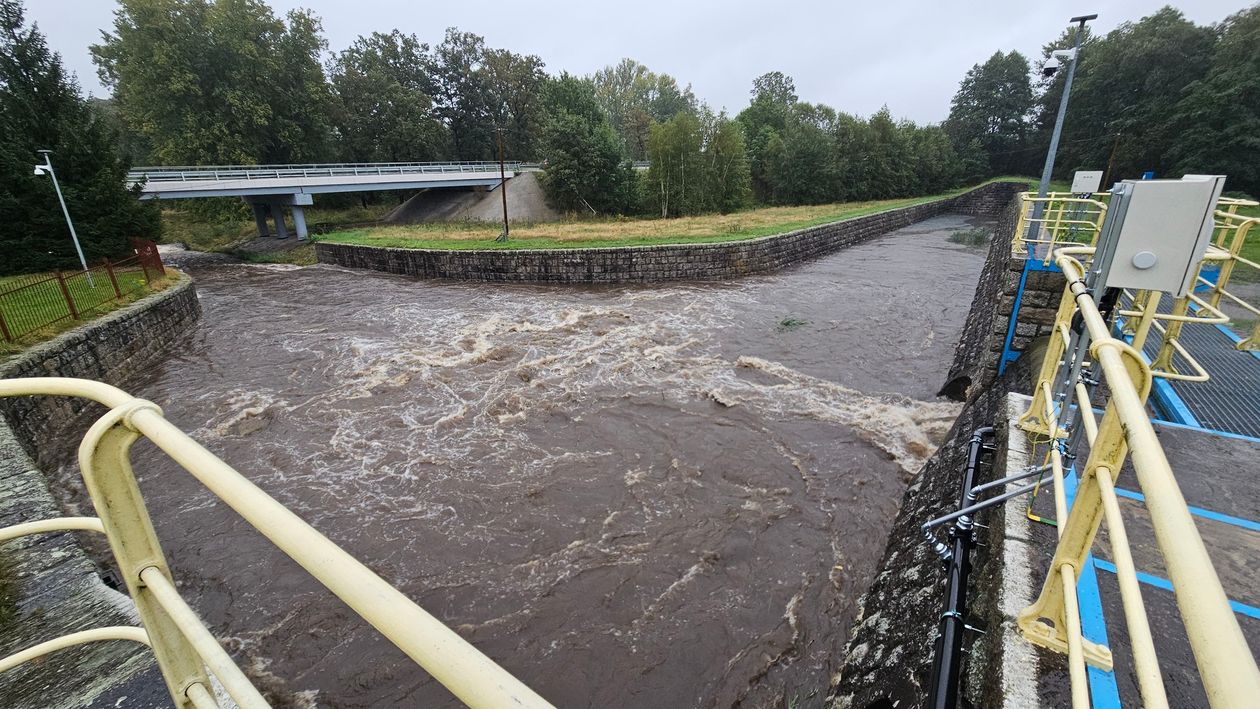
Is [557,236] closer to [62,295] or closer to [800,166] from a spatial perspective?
[62,295]

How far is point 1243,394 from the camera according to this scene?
4.70 metres

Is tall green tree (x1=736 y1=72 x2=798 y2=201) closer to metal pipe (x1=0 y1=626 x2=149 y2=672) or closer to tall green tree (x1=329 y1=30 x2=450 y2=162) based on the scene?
tall green tree (x1=329 y1=30 x2=450 y2=162)

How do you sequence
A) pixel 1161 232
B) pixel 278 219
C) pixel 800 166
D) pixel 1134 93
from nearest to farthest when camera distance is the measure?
1. pixel 1161 232
2. pixel 278 219
3. pixel 1134 93
4. pixel 800 166

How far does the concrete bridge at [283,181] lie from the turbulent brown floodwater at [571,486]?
54.7 feet

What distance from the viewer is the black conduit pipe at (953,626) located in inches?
97.3

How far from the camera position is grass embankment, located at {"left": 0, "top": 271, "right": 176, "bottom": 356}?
8930mm

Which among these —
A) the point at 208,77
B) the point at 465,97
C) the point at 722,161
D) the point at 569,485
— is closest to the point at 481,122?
the point at 465,97

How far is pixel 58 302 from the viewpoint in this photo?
10.5m

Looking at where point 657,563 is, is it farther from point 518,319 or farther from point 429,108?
point 429,108

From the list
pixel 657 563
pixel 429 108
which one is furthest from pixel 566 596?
pixel 429 108

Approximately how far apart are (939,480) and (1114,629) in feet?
9.81

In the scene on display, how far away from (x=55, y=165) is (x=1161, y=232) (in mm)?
24355

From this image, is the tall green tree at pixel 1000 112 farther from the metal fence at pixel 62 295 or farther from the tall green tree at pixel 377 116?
the metal fence at pixel 62 295

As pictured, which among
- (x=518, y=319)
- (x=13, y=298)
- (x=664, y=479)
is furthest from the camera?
(x=518, y=319)
